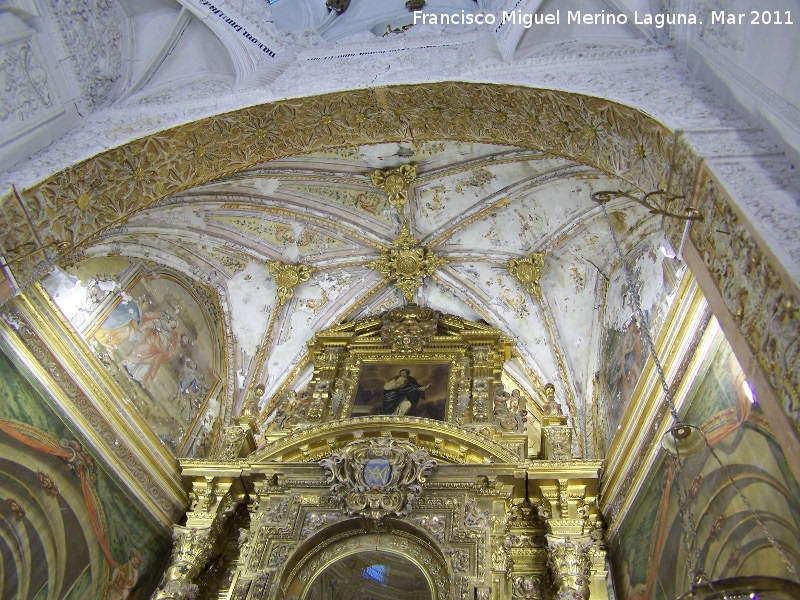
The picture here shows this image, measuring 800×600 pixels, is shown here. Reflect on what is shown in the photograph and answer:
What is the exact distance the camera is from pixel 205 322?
10.2 m

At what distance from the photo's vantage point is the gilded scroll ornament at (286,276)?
10.4 meters

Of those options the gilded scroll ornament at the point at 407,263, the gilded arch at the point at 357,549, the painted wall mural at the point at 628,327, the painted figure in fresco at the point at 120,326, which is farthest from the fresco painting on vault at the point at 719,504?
the painted figure in fresco at the point at 120,326

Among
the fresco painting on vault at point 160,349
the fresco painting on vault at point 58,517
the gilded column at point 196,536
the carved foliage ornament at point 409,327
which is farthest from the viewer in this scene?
the carved foliage ornament at point 409,327

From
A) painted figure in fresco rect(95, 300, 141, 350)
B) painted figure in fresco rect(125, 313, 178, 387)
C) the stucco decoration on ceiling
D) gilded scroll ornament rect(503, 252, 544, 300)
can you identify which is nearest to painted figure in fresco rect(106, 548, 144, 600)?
painted figure in fresco rect(125, 313, 178, 387)

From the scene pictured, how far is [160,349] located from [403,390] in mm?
3222

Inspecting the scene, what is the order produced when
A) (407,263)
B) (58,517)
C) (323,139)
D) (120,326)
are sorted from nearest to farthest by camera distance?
(58,517) < (323,139) < (120,326) < (407,263)

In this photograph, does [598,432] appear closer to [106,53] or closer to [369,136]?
[369,136]

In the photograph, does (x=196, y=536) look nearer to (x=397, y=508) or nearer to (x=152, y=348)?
(x=397, y=508)

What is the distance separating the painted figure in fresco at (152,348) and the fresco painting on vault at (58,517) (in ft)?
4.50

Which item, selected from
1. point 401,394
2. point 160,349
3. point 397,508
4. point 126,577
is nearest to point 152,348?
point 160,349

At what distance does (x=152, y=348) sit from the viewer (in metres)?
8.90

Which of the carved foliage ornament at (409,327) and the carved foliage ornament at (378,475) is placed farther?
the carved foliage ornament at (409,327)

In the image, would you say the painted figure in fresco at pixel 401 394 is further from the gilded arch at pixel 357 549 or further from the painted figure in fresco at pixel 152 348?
the painted figure in fresco at pixel 152 348

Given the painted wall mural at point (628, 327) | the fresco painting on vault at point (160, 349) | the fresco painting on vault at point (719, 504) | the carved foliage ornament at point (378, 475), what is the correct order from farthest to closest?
1. the fresco painting on vault at point (160, 349)
2. the painted wall mural at point (628, 327)
3. the carved foliage ornament at point (378, 475)
4. the fresco painting on vault at point (719, 504)
